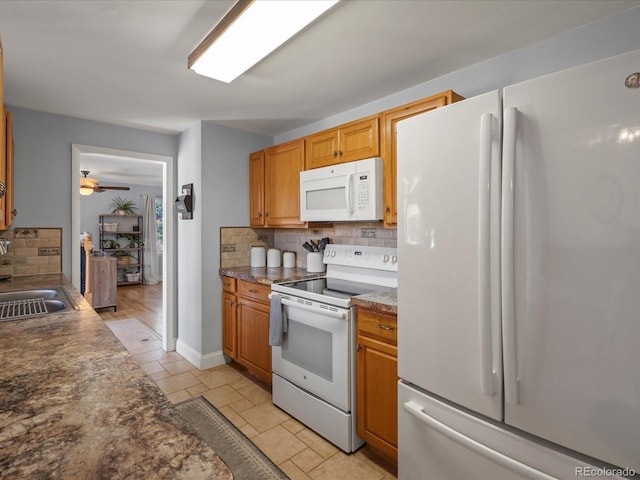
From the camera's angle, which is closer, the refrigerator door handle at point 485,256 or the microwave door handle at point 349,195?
the refrigerator door handle at point 485,256

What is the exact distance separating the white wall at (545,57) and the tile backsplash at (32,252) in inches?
122

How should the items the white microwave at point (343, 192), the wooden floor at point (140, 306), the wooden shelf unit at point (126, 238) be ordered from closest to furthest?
the white microwave at point (343, 192), the wooden floor at point (140, 306), the wooden shelf unit at point (126, 238)

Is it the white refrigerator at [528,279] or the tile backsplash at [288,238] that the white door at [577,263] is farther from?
the tile backsplash at [288,238]

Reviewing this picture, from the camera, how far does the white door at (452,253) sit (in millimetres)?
1208

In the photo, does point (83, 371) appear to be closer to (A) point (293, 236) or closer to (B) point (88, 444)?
(B) point (88, 444)

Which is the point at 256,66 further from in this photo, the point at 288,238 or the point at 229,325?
the point at 229,325

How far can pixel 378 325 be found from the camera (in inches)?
71.4

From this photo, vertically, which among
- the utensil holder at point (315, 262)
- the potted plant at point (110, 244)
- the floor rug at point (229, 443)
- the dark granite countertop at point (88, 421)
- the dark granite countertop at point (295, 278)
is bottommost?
the floor rug at point (229, 443)

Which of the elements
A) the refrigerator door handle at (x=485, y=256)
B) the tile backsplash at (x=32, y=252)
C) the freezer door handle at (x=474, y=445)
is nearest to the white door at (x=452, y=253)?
the refrigerator door handle at (x=485, y=256)

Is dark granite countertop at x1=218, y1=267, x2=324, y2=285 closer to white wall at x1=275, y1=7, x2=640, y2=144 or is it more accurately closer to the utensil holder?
the utensil holder

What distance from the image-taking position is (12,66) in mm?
2094

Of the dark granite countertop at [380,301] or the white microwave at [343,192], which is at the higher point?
the white microwave at [343,192]

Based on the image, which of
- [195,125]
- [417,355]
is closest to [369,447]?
[417,355]

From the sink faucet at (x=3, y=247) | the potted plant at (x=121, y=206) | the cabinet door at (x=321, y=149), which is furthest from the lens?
the potted plant at (x=121, y=206)
